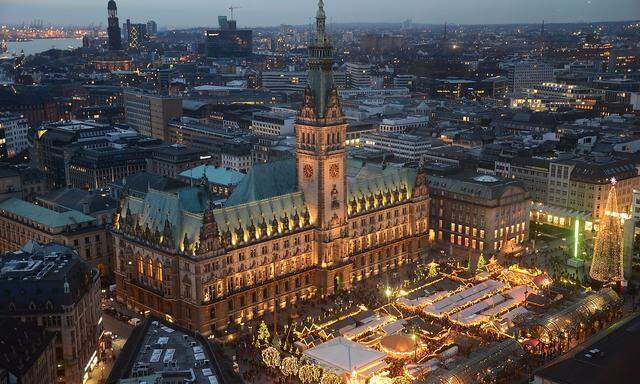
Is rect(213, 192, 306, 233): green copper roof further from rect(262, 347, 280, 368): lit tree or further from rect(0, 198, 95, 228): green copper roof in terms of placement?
rect(0, 198, 95, 228): green copper roof

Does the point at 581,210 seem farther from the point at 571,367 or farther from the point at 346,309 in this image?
the point at 571,367

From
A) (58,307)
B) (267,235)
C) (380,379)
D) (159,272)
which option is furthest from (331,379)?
(159,272)

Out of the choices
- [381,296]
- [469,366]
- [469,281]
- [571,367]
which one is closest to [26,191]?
[381,296]

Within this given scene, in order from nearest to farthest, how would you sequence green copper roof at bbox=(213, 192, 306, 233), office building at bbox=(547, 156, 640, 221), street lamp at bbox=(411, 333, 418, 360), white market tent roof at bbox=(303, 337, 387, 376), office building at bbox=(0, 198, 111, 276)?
1. white market tent roof at bbox=(303, 337, 387, 376)
2. street lamp at bbox=(411, 333, 418, 360)
3. green copper roof at bbox=(213, 192, 306, 233)
4. office building at bbox=(0, 198, 111, 276)
5. office building at bbox=(547, 156, 640, 221)

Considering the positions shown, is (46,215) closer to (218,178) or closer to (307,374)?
(218,178)

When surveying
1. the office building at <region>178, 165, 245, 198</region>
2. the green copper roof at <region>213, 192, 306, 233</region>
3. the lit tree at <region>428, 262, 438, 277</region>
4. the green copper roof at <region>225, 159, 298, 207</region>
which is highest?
the green copper roof at <region>225, 159, 298, 207</region>

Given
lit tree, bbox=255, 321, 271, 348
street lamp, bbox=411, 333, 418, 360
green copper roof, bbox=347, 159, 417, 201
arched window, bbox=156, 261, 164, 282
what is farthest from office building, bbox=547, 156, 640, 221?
arched window, bbox=156, 261, 164, 282

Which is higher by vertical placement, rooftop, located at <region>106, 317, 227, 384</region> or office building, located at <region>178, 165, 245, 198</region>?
office building, located at <region>178, 165, 245, 198</region>
